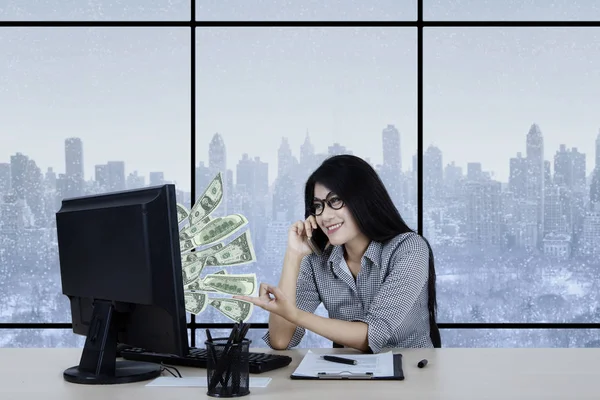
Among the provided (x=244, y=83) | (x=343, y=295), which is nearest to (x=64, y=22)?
(x=244, y=83)

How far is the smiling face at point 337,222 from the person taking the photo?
262cm

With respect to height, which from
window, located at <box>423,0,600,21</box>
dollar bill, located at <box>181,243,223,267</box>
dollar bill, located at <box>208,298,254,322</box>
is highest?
window, located at <box>423,0,600,21</box>

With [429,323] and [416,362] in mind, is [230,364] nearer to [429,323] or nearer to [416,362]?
[416,362]

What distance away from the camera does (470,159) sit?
12.7ft

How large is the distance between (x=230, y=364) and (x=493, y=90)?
2.58 meters

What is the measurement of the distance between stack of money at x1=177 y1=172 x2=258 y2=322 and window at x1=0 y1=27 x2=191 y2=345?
98 centimetres

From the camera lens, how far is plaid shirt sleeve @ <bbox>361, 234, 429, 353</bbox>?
91.9 inches

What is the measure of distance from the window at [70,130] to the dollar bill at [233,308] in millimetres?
1023

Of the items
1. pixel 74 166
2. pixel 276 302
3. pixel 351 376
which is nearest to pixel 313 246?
pixel 276 302

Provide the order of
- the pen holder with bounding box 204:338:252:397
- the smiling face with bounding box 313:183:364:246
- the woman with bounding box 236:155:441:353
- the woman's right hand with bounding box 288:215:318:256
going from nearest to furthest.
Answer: the pen holder with bounding box 204:338:252:397 < the woman with bounding box 236:155:441:353 < the smiling face with bounding box 313:183:364:246 < the woman's right hand with bounding box 288:215:318:256

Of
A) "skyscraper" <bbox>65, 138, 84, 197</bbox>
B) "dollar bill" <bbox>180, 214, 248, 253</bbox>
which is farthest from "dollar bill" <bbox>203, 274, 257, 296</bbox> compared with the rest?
"skyscraper" <bbox>65, 138, 84, 197</bbox>

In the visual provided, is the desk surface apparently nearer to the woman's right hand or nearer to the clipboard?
the clipboard

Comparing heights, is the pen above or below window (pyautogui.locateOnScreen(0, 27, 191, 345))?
below

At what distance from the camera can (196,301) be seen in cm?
288
